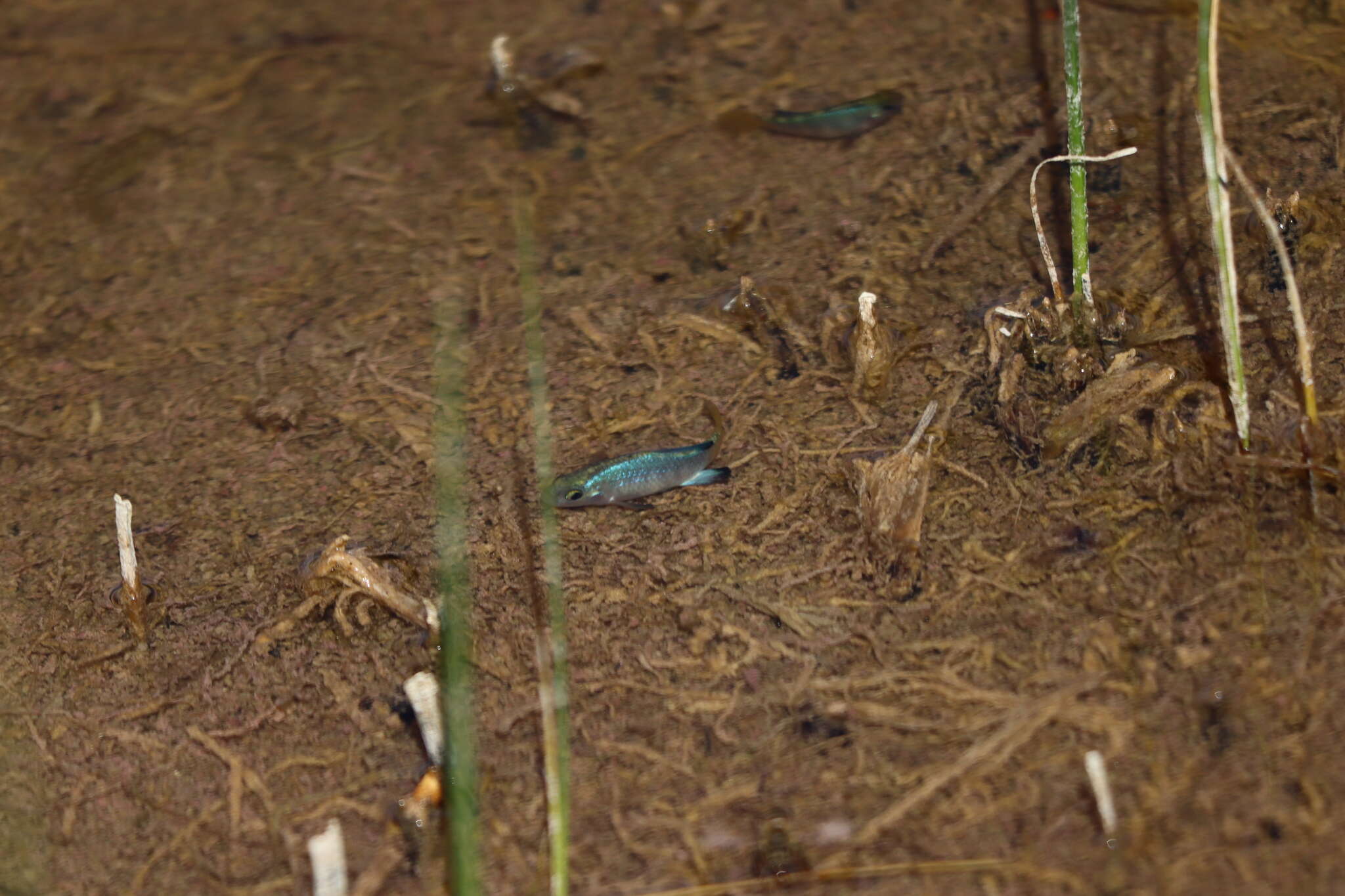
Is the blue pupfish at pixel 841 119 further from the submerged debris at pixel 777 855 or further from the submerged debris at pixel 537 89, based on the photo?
the submerged debris at pixel 777 855

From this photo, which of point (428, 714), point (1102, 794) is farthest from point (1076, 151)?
point (428, 714)

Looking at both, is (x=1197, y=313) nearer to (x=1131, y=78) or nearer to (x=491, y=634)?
(x=1131, y=78)

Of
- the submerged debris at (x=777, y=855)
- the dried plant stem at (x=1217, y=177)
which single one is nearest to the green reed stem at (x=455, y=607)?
the submerged debris at (x=777, y=855)

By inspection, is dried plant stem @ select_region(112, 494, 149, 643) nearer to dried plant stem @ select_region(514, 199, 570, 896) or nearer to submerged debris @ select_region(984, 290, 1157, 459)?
dried plant stem @ select_region(514, 199, 570, 896)

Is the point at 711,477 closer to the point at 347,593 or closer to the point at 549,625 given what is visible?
the point at 549,625

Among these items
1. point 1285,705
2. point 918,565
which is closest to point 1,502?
point 918,565

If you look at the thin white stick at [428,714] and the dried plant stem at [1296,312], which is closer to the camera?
the dried plant stem at [1296,312]

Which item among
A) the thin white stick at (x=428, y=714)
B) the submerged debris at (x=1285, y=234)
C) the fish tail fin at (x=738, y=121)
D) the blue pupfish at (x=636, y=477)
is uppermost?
the fish tail fin at (x=738, y=121)

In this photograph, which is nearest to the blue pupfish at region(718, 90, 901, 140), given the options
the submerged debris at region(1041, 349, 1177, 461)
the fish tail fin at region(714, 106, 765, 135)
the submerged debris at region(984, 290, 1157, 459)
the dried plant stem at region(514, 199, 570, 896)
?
the fish tail fin at region(714, 106, 765, 135)
